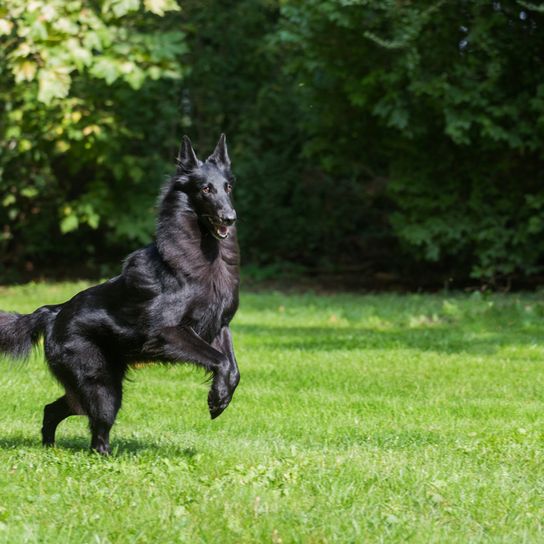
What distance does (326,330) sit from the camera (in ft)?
→ 36.1

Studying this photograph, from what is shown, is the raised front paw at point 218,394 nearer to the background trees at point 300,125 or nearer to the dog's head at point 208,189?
the dog's head at point 208,189

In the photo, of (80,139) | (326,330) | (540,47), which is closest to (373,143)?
(540,47)

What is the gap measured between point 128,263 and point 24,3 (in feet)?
21.4

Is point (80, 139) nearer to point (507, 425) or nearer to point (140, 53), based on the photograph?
point (140, 53)

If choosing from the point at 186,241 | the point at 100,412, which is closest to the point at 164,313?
the point at 186,241

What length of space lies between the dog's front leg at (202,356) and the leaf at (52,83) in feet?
20.6

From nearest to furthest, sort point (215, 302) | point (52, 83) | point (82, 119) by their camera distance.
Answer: point (215, 302) < point (52, 83) < point (82, 119)

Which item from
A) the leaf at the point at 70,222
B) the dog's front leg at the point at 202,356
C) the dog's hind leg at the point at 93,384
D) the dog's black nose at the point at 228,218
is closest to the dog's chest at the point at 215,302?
the dog's front leg at the point at 202,356

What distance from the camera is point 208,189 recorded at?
5391 millimetres

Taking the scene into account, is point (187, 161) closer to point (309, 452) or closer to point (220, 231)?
point (220, 231)

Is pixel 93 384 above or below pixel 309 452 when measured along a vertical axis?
above

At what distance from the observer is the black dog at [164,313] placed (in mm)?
5203

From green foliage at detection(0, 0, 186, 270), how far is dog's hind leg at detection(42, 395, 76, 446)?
583 cm

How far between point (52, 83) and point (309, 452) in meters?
6.86
